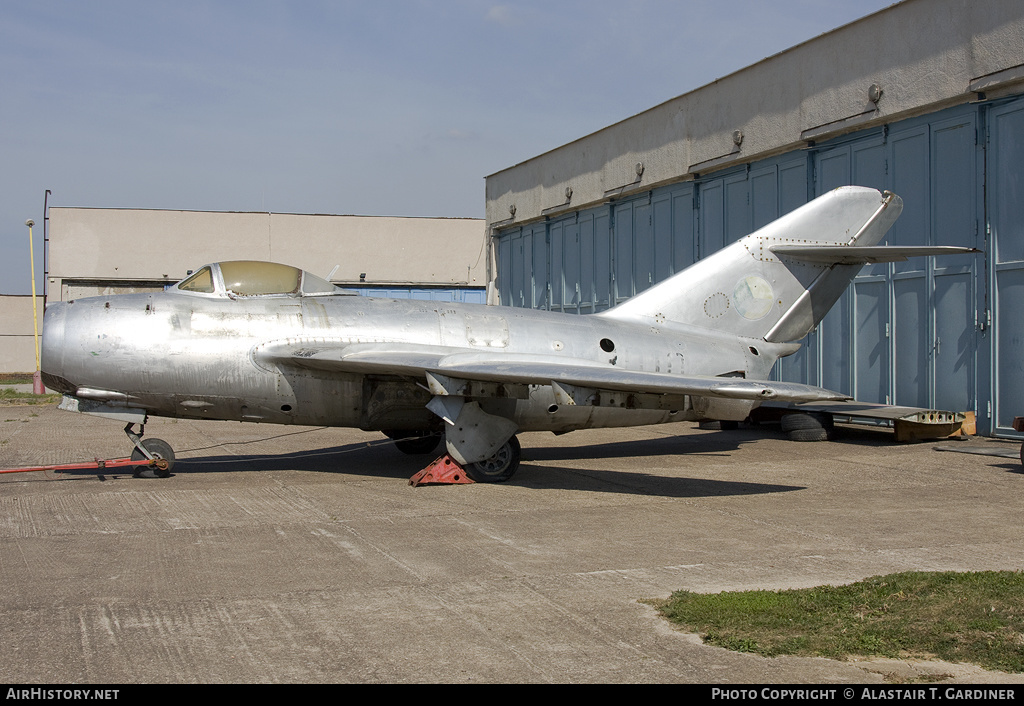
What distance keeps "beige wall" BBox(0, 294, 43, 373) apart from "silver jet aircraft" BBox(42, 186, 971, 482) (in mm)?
46515

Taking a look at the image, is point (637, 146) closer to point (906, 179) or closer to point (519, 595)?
point (906, 179)

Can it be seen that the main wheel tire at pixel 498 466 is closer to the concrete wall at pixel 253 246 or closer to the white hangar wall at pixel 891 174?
the white hangar wall at pixel 891 174

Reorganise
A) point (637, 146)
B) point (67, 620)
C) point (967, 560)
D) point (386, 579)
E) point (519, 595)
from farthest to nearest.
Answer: point (637, 146) < point (967, 560) < point (386, 579) < point (519, 595) < point (67, 620)

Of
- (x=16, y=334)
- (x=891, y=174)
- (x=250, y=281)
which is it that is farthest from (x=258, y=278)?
(x=16, y=334)

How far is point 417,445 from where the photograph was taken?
13.6 meters

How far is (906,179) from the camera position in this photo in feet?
55.4

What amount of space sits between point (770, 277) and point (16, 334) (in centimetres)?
5068

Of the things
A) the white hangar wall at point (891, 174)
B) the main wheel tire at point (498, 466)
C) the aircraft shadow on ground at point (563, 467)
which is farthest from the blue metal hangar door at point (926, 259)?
the main wheel tire at point (498, 466)

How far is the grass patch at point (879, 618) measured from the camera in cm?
458

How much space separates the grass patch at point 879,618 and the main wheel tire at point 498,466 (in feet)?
17.9

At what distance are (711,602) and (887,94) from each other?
1470cm

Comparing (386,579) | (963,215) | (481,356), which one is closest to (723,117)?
(963,215)

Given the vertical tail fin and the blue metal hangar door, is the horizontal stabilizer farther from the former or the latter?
the blue metal hangar door

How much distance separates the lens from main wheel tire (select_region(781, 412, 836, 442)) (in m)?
15.7
